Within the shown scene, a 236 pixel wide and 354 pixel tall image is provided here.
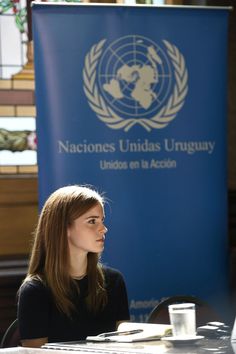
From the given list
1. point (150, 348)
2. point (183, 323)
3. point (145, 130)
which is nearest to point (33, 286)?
point (183, 323)

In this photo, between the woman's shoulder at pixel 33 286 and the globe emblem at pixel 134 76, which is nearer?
the woman's shoulder at pixel 33 286

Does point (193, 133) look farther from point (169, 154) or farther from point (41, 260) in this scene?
point (41, 260)

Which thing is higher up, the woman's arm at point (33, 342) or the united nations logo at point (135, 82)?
the united nations logo at point (135, 82)

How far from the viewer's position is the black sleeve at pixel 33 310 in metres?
2.84

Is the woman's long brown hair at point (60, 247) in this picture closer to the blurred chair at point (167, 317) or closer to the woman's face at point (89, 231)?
the woman's face at point (89, 231)

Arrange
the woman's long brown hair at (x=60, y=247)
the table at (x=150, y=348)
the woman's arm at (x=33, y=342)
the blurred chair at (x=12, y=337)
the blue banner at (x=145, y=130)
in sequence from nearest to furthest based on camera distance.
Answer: the table at (x=150, y=348) < the woman's arm at (x=33, y=342) < the woman's long brown hair at (x=60, y=247) < the blurred chair at (x=12, y=337) < the blue banner at (x=145, y=130)

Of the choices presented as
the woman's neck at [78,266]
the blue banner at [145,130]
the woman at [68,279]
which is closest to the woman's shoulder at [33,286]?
the woman at [68,279]

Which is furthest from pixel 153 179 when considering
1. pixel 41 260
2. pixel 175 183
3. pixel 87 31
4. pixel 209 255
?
pixel 41 260

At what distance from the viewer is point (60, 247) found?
9.61ft

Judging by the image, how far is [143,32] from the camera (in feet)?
14.4

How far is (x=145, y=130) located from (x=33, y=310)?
178 cm

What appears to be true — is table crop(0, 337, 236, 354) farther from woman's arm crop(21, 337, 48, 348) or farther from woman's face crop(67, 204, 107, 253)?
woman's face crop(67, 204, 107, 253)

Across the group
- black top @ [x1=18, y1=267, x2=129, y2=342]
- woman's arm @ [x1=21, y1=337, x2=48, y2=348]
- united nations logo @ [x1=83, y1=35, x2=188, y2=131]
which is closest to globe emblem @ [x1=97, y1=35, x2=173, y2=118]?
united nations logo @ [x1=83, y1=35, x2=188, y2=131]

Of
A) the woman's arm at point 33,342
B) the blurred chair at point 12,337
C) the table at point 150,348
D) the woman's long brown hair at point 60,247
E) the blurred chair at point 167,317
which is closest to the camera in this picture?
the table at point 150,348
